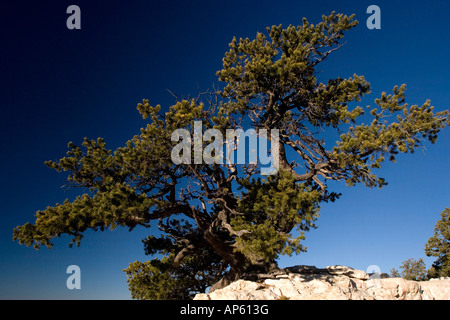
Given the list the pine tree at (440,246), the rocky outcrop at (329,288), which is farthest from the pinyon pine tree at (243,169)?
the pine tree at (440,246)

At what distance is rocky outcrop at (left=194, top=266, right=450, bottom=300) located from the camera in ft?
30.4

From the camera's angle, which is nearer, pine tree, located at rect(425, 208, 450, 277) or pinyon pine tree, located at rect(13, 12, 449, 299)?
pinyon pine tree, located at rect(13, 12, 449, 299)

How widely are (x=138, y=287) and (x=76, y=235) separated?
17.1 ft

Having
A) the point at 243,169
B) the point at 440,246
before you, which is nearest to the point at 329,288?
the point at 243,169

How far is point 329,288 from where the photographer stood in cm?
975

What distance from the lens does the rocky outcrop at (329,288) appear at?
9258 millimetres

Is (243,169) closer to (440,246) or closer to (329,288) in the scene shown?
(329,288)

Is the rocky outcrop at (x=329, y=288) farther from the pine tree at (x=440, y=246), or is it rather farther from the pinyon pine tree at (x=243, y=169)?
the pine tree at (x=440, y=246)

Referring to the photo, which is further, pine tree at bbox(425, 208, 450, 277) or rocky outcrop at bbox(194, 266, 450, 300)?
pine tree at bbox(425, 208, 450, 277)

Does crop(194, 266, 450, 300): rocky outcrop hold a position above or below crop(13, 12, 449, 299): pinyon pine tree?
below

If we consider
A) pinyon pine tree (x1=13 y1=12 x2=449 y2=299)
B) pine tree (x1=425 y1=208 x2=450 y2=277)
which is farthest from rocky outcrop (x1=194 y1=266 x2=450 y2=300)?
pine tree (x1=425 y1=208 x2=450 y2=277)

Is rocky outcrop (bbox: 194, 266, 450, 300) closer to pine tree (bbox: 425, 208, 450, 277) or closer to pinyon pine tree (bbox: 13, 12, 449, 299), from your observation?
pinyon pine tree (bbox: 13, 12, 449, 299)
